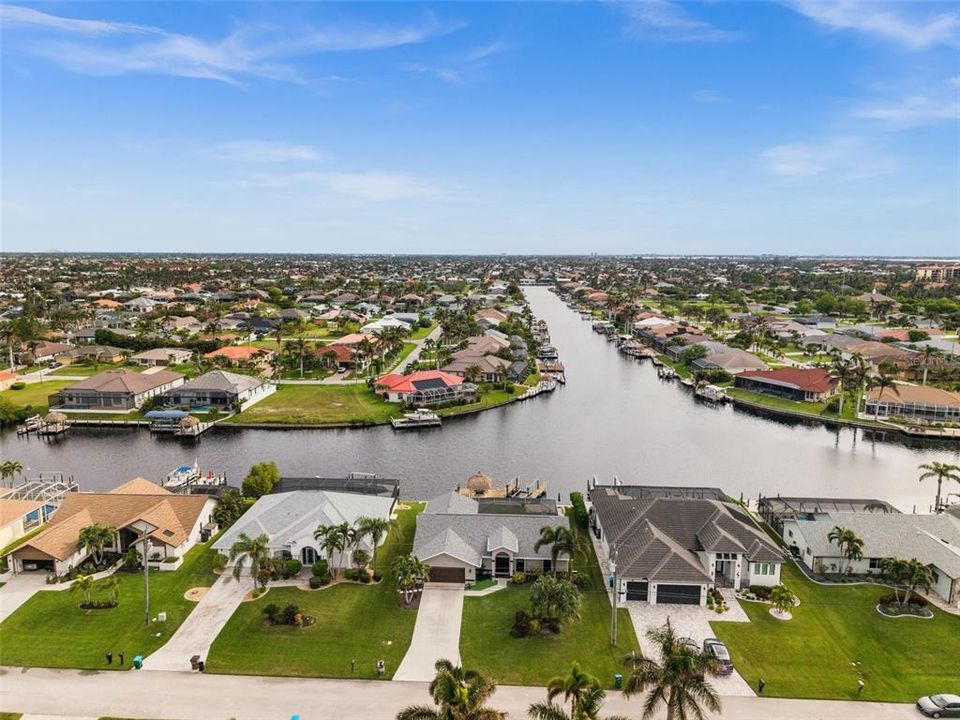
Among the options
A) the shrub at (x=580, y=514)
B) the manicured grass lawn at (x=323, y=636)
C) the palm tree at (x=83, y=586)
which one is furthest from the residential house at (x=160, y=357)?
the shrub at (x=580, y=514)

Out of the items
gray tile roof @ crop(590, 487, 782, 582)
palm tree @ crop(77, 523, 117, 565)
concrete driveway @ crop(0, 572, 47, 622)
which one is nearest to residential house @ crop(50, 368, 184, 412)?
palm tree @ crop(77, 523, 117, 565)

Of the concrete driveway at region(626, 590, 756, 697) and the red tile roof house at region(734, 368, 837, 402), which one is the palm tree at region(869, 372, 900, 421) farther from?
the concrete driveway at region(626, 590, 756, 697)

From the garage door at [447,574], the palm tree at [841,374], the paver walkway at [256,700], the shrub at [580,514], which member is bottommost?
the paver walkway at [256,700]

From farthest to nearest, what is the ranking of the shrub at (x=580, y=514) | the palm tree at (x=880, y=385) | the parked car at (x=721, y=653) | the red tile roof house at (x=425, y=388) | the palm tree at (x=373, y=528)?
the red tile roof house at (x=425, y=388), the palm tree at (x=880, y=385), the shrub at (x=580, y=514), the palm tree at (x=373, y=528), the parked car at (x=721, y=653)

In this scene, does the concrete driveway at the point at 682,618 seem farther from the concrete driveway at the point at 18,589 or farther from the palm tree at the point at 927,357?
the palm tree at the point at 927,357

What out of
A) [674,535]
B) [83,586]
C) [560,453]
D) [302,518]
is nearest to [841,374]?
[560,453]

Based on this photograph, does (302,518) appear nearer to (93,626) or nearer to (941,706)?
(93,626)

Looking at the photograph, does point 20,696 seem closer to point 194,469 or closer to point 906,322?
point 194,469
